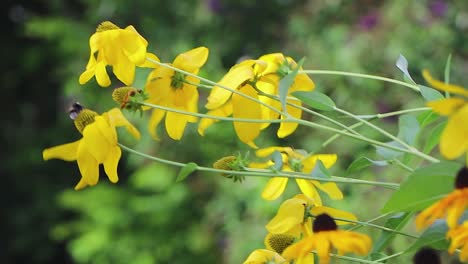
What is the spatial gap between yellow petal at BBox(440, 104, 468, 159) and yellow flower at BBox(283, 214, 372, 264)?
0.09m

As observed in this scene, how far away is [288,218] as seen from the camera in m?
0.85

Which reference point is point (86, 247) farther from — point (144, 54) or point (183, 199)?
point (144, 54)

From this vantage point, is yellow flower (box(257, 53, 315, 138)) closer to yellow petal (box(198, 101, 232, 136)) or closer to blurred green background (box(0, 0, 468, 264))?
yellow petal (box(198, 101, 232, 136))

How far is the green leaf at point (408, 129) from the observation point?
88 centimetres

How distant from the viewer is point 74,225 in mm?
3984

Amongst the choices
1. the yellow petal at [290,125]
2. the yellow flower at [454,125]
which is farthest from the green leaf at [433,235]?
the yellow petal at [290,125]

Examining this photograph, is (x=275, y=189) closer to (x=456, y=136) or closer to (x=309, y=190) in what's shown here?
(x=309, y=190)

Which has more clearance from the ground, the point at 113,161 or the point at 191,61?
the point at 191,61

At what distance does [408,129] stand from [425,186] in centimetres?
18

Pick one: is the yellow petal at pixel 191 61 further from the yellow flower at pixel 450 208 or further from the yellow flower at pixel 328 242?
the yellow flower at pixel 450 208

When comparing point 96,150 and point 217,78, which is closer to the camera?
point 96,150

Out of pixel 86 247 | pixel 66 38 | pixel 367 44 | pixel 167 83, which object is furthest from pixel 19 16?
pixel 167 83

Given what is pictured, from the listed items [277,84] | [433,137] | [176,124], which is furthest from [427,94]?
[176,124]

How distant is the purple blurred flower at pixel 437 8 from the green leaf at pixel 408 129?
2.73 m
